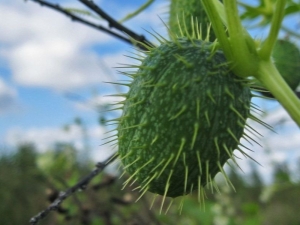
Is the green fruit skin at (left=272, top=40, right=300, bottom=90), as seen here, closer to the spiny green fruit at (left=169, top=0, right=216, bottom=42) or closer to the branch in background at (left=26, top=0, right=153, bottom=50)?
the spiny green fruit at (left=169, top=0, right=216, bottom=42)

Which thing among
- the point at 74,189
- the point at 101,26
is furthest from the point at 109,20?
the point at 74,189

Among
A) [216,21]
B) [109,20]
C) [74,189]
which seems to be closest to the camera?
[216,21]

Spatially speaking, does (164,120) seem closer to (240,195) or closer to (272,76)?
(272,76)

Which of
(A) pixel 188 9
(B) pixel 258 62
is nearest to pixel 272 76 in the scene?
(B) pixel 258 62

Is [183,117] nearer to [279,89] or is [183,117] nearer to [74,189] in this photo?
[279,89]

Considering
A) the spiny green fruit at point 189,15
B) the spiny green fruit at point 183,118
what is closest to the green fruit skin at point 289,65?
the spiny green fruit at point 189,15
